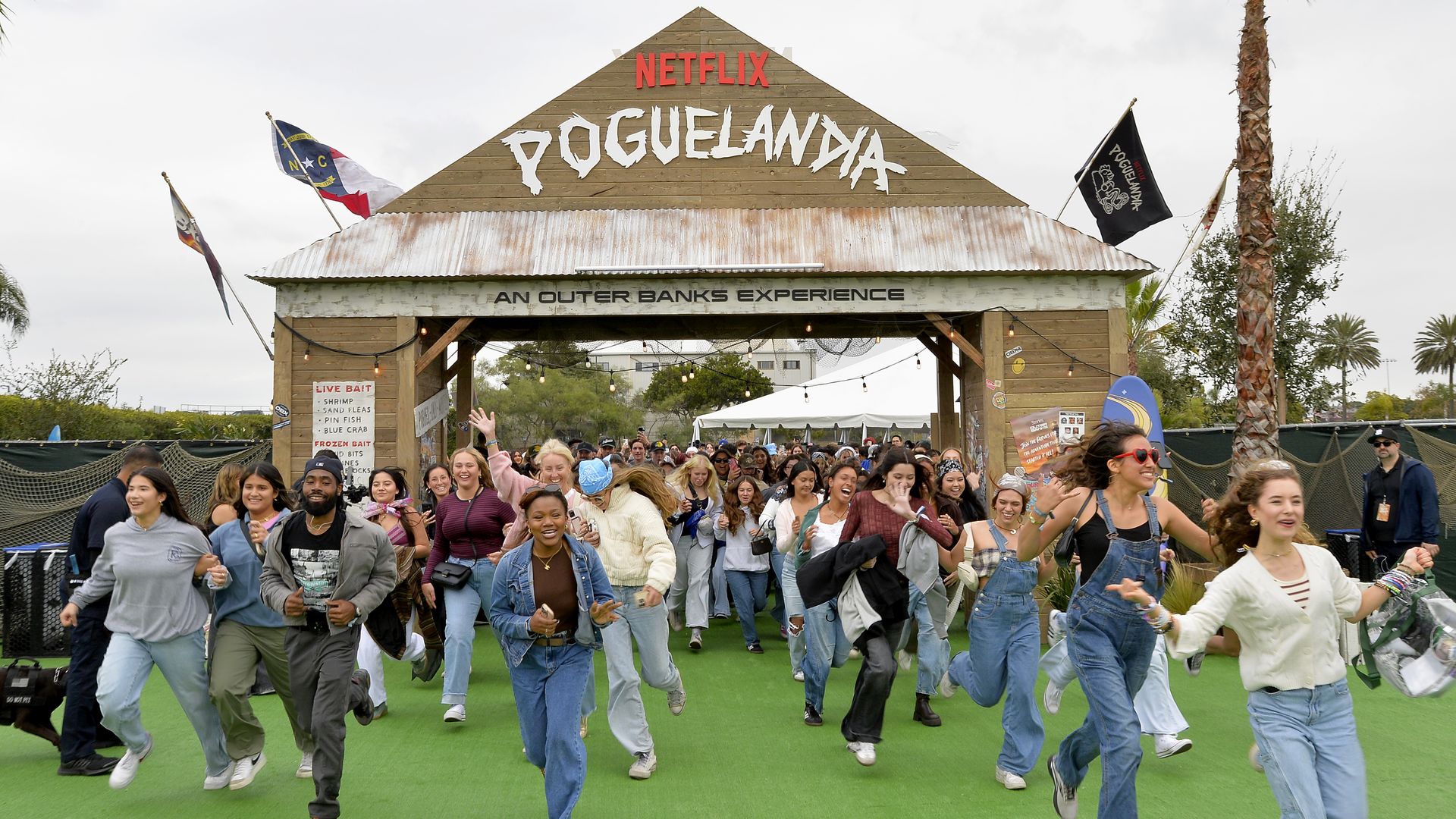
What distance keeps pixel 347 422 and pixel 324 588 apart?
834cm

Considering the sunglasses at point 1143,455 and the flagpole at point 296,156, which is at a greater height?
the flagpole at point 296,156

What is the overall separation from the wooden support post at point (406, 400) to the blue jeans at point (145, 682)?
7454 mm

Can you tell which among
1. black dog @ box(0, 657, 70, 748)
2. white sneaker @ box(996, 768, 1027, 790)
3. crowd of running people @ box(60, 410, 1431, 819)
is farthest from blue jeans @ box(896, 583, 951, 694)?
black dog @ box(0, 657, 70, 748)

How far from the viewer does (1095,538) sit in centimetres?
505

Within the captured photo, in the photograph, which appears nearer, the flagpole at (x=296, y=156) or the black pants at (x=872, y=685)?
the black pants at (x=872, y=685)

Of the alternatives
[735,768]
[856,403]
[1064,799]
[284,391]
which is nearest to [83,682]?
[735,768]

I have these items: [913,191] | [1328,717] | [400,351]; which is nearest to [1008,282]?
[913,191]

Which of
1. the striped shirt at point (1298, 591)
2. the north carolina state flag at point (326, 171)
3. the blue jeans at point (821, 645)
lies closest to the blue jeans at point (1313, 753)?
the striped shirt at point (1298, 591)

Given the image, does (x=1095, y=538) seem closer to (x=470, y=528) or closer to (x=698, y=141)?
(x=470, y=528)

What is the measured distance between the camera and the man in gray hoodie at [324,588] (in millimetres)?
5578

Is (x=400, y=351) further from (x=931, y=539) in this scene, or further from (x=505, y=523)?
(x=931, y=539)

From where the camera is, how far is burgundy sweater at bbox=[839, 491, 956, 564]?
6.69m

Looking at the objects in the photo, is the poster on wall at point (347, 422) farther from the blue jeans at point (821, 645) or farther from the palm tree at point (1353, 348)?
the palm tree at point (1353, 348)

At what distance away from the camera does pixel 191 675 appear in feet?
20.0
